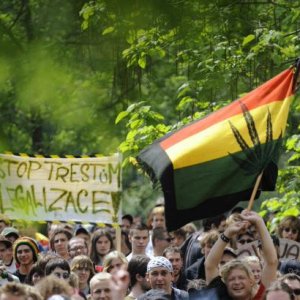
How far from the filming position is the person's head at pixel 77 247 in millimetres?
14109

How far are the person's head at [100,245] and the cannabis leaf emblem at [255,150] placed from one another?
4.39 m

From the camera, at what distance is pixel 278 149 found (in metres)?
10.6

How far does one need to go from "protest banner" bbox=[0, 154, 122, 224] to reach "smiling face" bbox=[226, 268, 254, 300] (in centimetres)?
365

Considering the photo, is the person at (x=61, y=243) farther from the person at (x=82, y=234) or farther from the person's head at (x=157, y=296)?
the person's head at (x=157, y=296)

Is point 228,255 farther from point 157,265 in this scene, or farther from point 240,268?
point 240,268

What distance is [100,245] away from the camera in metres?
14.8

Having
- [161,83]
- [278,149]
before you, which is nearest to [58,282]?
[278,149]

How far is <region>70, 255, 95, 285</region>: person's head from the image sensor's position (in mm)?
12836

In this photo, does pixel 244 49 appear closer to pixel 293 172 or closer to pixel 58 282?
pixel 293 172

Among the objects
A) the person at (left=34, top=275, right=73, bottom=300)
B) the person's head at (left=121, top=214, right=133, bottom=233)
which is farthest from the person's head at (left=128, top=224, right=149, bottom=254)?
the person at (left=34, top=275, right=73, bottom=300)

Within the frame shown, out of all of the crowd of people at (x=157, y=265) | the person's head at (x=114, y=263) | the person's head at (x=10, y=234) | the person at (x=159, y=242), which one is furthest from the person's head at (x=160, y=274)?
the person's head at (x=10, y=234)

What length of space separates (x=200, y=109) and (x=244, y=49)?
0.84m

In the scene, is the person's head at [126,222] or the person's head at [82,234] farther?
the person's head at [126,222]

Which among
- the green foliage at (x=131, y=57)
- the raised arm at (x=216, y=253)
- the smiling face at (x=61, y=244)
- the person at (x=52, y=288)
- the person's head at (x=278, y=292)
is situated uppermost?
the green foliage at (x=131, y=57)
